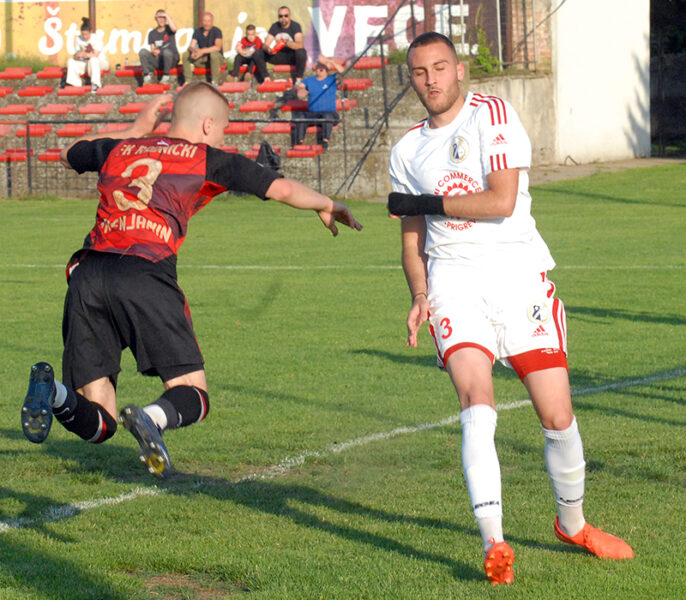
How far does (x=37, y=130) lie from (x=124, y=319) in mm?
26864

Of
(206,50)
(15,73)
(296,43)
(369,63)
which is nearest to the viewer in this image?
(369,63)

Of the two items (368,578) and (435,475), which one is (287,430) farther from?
(368,578)

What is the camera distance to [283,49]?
1220 inches

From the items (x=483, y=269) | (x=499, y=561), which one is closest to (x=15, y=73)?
(x=483, y=269)

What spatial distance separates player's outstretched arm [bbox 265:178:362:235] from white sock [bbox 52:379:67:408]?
122 centimetres

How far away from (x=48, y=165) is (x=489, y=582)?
27.9m

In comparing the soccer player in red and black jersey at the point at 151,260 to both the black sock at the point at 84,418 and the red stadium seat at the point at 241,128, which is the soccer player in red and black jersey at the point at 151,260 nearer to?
the black sock at the point at 84,418

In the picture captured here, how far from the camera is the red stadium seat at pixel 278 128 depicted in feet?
96.1

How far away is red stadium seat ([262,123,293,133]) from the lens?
29.3m

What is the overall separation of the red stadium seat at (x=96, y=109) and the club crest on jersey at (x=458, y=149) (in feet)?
92.2

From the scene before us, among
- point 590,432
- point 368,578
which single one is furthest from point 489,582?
point 590,432

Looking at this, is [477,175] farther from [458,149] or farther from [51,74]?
[51,74]

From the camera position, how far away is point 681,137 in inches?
1607

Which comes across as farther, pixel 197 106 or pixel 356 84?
pixel 356 84
